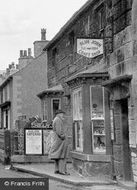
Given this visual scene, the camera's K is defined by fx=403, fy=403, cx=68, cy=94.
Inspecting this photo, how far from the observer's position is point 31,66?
29.1m

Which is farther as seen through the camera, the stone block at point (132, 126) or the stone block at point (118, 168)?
the stone block at point (118, 168)

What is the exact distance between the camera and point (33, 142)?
→ 1561 centimetres

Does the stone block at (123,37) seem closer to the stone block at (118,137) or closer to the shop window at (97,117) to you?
the shop window at (97,117)

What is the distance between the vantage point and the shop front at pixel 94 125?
11688mm

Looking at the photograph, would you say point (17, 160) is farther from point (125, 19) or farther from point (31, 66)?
point (31, 66)

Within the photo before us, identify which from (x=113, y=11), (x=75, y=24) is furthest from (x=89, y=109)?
(x=75, y=24)

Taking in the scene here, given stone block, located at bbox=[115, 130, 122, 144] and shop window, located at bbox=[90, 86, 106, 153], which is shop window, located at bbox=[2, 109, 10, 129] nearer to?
shop window, located at bbox=[90, 86, 106, 153]

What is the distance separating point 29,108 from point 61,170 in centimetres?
1792

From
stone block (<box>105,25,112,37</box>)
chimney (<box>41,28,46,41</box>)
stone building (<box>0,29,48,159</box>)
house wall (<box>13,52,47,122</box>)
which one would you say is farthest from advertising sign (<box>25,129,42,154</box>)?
chimney (<box>41,28,46,41</box>)

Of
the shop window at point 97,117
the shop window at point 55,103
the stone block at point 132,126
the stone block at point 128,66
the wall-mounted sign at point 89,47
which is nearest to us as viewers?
the stone block at point 132,126

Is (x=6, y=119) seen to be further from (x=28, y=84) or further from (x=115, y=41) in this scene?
(x=115, y=41)

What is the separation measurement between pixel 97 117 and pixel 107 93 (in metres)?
0.79

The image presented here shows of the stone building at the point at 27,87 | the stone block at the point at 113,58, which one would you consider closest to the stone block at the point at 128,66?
the stone block at the point at 113,58

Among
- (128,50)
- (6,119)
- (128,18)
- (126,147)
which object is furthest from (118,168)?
(6,119)
